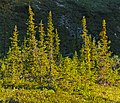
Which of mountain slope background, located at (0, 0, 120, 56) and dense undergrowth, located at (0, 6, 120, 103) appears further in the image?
mountain slope background, located at (0, 0, 120, 56)

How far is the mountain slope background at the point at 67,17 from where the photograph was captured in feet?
251

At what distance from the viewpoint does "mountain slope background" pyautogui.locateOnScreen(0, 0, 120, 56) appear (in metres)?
76.6

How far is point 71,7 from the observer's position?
94500mm

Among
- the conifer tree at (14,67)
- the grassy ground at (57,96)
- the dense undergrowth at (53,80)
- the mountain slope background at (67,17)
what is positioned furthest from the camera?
the mountain slope background at (67,17)

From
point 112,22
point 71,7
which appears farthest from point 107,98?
point 71,7

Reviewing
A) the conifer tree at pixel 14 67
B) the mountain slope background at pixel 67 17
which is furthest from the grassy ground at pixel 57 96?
the mountain slope background at pixel 67 17

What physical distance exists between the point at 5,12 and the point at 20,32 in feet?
33.6

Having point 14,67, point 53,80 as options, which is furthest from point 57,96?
point 14,67

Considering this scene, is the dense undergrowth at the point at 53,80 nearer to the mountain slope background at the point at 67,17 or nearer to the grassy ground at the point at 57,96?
the grassy ground at the point at 57,96

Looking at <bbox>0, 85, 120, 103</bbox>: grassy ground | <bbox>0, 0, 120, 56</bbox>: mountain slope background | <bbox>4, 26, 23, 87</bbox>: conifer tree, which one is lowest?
<bbox>0, 85, 120, 103</bbox>: grassy ground

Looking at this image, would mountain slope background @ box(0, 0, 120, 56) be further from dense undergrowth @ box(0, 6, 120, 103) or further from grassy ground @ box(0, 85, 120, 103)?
grassy ground @ box(0, 85, 120, 103)

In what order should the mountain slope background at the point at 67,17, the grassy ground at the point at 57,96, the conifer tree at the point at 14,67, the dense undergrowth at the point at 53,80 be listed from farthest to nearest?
1. the mountain slope background at the point at 67,17
2. the conifer tree at the point at 14,67
3. the dense undergrowth at the point at 53,80
4. the grassy ground at the point at 57,96

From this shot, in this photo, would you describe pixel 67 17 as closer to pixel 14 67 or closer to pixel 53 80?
pixel 14 67

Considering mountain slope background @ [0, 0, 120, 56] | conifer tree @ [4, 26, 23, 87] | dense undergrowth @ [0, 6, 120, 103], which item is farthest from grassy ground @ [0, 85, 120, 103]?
mountain slope background @ [0, 0, 120, 56]
